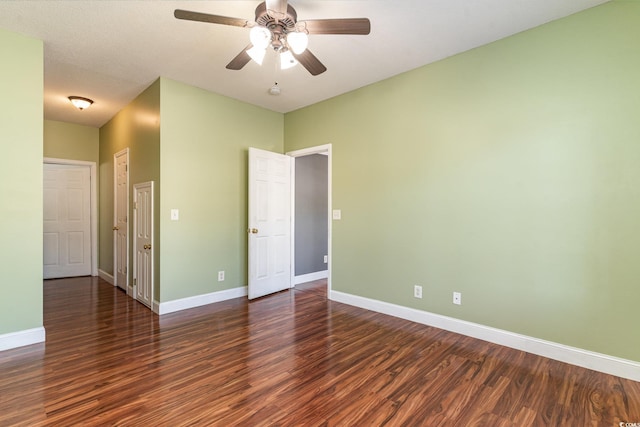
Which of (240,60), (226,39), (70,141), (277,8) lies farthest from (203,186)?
(70,141)

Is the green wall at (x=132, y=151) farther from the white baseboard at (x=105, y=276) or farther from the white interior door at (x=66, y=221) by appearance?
the white interior door at (x=66, y=221)

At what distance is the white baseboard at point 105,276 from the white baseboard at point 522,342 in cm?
445

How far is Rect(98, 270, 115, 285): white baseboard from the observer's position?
519 cm

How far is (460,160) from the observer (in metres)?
3.05

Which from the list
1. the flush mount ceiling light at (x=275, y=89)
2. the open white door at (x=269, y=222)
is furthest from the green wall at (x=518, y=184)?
the open white door at (x=269, y=222)

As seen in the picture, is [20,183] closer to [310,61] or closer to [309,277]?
[310,61]

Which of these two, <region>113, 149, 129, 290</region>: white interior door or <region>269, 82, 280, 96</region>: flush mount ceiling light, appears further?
<region>113, 149, 129, 290</region>: white interior door

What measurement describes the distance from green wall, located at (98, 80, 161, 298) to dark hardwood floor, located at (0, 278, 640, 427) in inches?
46.3

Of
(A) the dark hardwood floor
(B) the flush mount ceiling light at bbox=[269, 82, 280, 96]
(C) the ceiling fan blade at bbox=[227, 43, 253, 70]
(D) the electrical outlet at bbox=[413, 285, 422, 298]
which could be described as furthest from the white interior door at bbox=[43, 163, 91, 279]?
(D) the electrical outlet at bbox=[413, 285, 422, 298]

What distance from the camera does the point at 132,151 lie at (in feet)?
14.3

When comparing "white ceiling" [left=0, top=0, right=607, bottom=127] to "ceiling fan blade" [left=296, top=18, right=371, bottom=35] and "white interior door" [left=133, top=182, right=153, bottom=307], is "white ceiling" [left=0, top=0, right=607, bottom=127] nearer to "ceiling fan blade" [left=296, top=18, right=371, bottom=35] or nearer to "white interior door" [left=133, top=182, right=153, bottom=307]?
"ceiling fan blade" [left=296, top=18, right=371, bottom=35]

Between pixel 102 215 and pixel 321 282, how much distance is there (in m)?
4.36

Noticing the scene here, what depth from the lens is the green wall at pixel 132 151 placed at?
3.67 m

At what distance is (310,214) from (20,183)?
3748 mm
